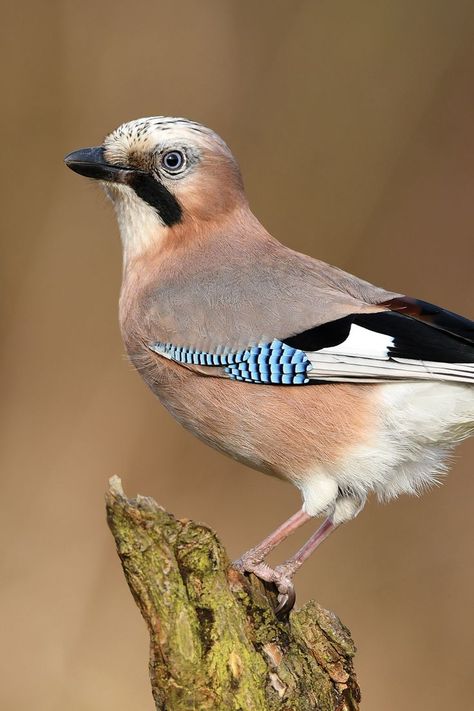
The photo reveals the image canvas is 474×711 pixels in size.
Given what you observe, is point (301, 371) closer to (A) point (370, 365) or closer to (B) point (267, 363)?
(B) point (267, 363)

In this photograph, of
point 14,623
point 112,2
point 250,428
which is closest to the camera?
point 250,428

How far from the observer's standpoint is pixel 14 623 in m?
5.59

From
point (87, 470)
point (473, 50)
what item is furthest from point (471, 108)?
point (87, 470)

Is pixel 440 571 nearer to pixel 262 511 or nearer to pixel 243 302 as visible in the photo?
pixel 262 511

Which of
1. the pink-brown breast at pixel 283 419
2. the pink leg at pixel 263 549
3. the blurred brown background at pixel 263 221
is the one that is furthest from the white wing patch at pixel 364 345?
the blurred brown background at pixel 263 221

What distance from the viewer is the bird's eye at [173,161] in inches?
167

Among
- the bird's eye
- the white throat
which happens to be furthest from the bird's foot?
the bird's eye

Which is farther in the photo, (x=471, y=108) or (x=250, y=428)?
(x=471, y=108)

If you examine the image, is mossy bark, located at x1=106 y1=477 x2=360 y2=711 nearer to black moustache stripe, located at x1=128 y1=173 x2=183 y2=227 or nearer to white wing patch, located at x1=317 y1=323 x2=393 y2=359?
white wing patch, located at x1=317 y1=323 x2=393 y2=359

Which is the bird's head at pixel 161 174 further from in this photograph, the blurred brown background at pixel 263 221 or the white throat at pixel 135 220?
the blurred brown background at pixel 263 221

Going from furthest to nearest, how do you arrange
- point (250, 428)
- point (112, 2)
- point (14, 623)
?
point (112, 2)
point (14, 623)
point (250, 428)

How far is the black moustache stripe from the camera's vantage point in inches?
168

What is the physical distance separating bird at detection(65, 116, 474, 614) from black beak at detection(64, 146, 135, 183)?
8 centimetres

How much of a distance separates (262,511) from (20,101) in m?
2.60
